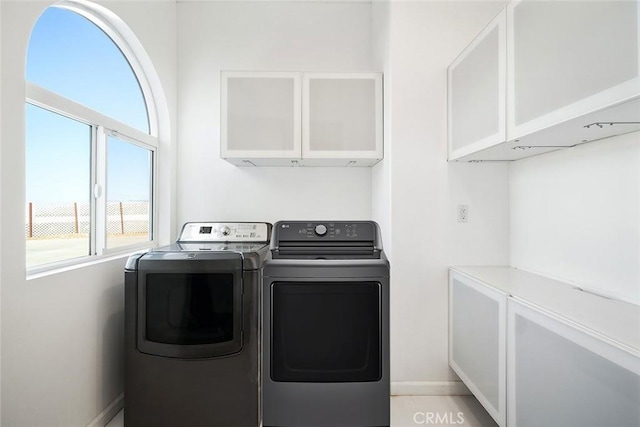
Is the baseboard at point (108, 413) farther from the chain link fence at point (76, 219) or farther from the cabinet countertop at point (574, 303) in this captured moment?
the cabinet countertop at point (574, 303)

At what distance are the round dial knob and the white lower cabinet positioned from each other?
34.1 inches

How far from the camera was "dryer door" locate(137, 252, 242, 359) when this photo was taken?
1.70 meters

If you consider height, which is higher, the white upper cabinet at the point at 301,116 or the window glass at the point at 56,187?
the white upper cabinet at the point at 301,116

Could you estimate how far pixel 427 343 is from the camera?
2137 mm

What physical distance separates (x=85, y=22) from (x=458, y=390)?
322cm

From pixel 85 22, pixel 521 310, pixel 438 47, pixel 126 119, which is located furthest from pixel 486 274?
pixel 85 22

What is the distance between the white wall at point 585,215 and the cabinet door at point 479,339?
42 cm

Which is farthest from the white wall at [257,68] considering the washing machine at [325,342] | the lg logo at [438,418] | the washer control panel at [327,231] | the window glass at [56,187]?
the lg logo at [438,418]

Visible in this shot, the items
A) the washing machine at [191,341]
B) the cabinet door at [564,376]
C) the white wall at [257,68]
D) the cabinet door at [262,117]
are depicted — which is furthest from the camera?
the white wall at [257,68]

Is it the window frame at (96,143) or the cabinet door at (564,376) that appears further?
the window frame at (96,143)

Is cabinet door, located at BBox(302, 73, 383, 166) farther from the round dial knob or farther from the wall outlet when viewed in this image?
the wall outlet

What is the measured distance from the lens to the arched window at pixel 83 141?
1.53 meters

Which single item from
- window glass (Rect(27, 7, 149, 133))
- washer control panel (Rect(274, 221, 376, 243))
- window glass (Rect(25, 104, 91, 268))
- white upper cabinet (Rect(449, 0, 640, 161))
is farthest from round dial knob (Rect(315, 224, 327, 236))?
window glass (Rect(27, 7, 149, 133))

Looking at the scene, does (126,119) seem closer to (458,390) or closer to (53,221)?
(53,221)
